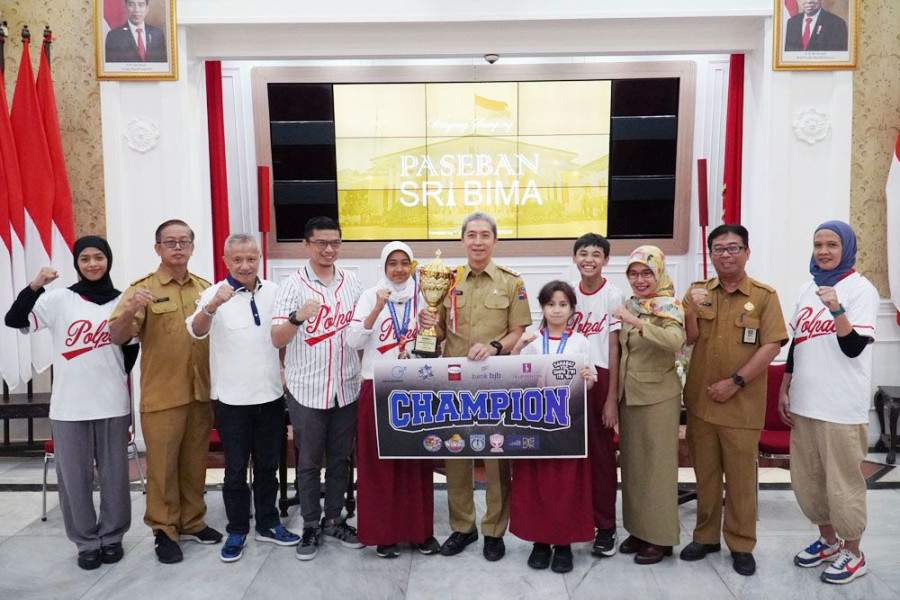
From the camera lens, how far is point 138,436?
5168 mm

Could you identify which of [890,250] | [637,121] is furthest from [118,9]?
[890,250]

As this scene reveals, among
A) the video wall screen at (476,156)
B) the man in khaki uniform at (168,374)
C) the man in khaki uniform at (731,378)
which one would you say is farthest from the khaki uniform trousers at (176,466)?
Result: the video wall screen at (476,156)

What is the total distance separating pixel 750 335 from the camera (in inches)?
120

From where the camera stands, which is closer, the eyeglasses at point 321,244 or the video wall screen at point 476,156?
the eyeglasses at point 321,244

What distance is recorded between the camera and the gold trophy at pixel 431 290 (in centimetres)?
307

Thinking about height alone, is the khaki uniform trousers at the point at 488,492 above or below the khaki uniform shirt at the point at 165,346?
below

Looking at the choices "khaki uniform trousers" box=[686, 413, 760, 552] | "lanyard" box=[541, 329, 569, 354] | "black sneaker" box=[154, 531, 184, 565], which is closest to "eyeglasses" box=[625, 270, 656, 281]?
"lanyard" box=[541, 329, 569, 354]

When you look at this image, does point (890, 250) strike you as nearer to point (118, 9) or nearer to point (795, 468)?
point (795, 468)

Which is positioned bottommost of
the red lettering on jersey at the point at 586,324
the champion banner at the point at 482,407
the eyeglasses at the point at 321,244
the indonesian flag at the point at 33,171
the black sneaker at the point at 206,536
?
the black sneaker at the point at 206,536

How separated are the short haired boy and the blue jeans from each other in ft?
4.91

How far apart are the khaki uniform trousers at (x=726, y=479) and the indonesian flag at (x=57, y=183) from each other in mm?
4198

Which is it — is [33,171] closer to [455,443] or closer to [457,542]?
[455,443]

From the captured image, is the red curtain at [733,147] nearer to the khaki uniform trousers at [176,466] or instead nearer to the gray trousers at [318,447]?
the gray trousers at [318,447]

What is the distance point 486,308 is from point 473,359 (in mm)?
251
